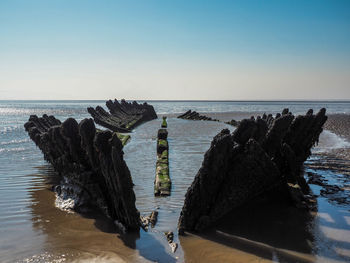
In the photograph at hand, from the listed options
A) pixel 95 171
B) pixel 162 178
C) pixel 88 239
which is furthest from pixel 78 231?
pixel 162 178

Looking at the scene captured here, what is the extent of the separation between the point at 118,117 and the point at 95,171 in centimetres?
3546

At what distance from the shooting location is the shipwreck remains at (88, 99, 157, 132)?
108 feet

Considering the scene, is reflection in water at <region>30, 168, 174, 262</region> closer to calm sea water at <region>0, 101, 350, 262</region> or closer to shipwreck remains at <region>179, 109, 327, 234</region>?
calm sea water at <region>0, 101, 350, 262</region>

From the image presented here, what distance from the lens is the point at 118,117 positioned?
144 ft

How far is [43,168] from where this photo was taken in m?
15.4

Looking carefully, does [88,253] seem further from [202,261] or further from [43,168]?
[43,168]

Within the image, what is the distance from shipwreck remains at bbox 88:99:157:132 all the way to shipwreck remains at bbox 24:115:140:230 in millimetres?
20459

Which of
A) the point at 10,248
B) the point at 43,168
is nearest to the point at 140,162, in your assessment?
the point at 43,168

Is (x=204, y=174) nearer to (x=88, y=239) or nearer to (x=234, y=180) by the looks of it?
(x=234, y=180)

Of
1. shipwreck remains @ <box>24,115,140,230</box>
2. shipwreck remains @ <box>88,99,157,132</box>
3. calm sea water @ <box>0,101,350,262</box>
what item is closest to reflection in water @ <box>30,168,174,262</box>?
calm sea water @ <box>0,101,350,262</box>

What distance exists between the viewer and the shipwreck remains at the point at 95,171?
756 cm

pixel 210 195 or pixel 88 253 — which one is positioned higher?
pixel 210 195

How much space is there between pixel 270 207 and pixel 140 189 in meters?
4.38

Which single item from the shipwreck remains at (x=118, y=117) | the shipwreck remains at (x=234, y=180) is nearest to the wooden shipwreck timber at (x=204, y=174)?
the shipwreck remains at (x=234, y=180)
